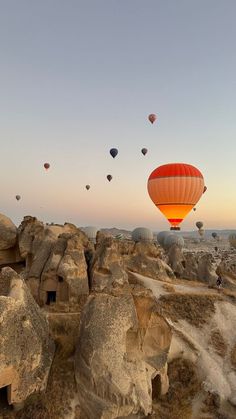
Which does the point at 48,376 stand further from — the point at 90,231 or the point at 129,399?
the point at 90,231

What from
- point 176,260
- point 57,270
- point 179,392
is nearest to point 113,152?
point 176,260

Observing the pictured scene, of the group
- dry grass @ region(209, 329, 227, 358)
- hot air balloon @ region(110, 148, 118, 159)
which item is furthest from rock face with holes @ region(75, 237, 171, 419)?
hot air balloon @ region(110, 148, 118, 159)

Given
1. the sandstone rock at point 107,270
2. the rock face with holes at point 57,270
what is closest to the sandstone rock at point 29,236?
the rock face with holes at point 57,270

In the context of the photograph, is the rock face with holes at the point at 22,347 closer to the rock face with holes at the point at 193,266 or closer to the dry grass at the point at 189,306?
the dry grass at the point at 189,306

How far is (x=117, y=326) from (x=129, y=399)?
291 cm

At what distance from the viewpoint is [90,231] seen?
72.8 meters

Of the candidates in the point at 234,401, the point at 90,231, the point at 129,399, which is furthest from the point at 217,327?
the point at 90,231

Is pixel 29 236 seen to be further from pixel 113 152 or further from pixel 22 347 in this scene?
pixel 113 152

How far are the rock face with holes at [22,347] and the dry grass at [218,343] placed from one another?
45.3 feet

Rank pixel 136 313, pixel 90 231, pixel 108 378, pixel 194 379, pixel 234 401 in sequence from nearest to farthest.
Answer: pixel 108 378, pixel 136 313, pixel 234 401, pixel 194 379, pixel 90 231

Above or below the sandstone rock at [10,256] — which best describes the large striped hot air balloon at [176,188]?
above

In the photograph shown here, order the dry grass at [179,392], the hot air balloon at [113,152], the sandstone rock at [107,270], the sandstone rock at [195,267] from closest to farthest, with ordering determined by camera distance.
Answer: the dry grass at [179,392]
the sandstone rock at [107,270]
the sandstone rock at [195,267]
the hot air balloon at [113,152]

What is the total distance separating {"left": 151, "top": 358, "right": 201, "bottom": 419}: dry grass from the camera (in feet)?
53.3

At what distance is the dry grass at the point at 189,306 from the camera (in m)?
26.0
